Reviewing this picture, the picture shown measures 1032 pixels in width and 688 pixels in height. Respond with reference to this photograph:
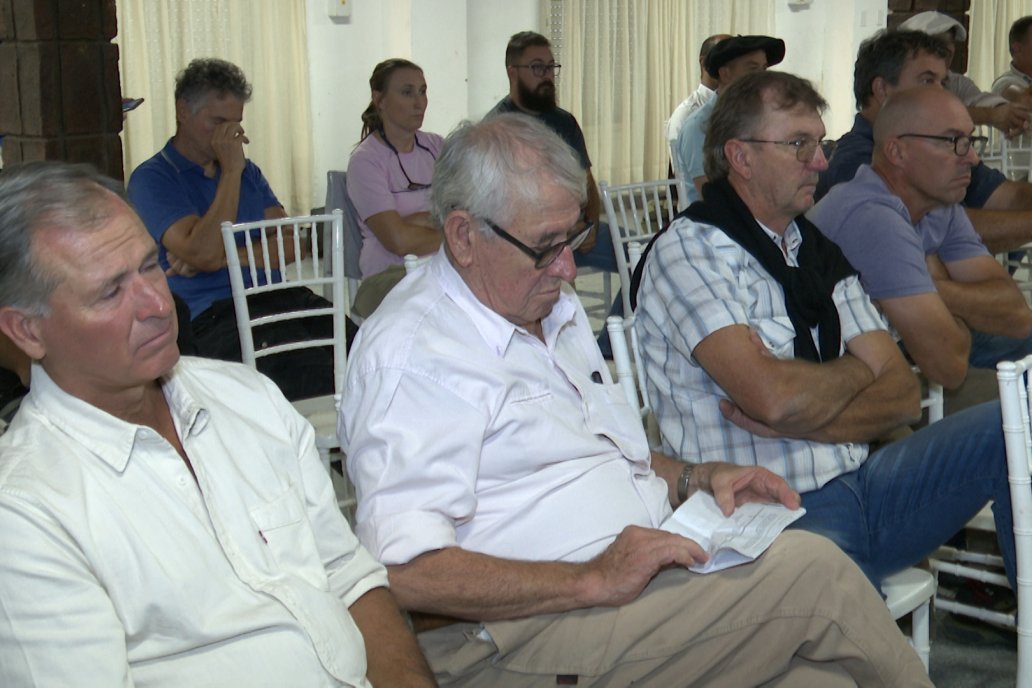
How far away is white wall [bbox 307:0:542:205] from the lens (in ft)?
25.2

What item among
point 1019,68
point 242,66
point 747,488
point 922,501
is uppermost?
point 242,66

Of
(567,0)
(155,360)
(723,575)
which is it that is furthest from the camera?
(567,0)

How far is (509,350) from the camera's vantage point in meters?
1.75

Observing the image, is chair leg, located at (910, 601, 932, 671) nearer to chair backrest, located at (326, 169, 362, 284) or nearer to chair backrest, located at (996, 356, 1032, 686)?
chair backrest, located at (996, 356, 1032, 686)

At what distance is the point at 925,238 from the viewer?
9.27ft

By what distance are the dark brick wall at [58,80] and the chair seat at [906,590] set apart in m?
2.66

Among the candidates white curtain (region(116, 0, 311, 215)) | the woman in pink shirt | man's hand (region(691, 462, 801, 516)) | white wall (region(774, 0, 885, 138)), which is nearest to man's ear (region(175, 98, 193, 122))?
the woman in pink shirt

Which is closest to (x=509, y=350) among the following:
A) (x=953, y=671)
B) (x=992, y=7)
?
(x=953, y=671)

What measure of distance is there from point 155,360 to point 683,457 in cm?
112

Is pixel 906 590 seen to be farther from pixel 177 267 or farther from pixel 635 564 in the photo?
pixel 177 267

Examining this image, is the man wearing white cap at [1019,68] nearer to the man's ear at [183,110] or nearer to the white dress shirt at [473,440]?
the man's ear at [183,110]

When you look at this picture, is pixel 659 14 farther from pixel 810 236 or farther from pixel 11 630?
pixel 11 630

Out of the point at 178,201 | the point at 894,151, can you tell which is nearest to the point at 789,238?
the point at 894,151

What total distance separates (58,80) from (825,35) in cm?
775
